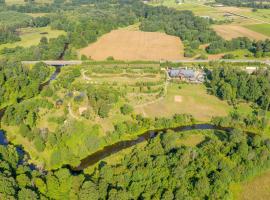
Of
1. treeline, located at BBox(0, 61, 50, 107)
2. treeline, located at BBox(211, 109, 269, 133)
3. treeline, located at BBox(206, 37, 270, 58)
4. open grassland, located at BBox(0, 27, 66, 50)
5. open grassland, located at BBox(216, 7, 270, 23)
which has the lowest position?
treeline, located at BBox(211, 109, 269, 133)

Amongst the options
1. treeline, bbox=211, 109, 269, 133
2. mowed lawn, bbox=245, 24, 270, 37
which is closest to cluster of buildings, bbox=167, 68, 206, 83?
treeline, bbox=211, 109, 269, 133

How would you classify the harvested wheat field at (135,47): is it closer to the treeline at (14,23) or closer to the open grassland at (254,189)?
the treeline at (14,23)

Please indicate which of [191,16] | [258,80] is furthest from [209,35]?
[258,80]

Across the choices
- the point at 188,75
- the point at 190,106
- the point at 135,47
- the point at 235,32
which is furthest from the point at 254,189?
the point at 235,32

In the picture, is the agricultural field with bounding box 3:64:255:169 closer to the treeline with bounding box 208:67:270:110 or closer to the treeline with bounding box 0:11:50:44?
the treeline with bounding box 208:67:270:110

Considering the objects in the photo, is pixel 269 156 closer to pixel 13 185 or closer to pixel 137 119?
pixel 137 119

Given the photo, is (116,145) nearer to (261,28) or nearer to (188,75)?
(188,75)
